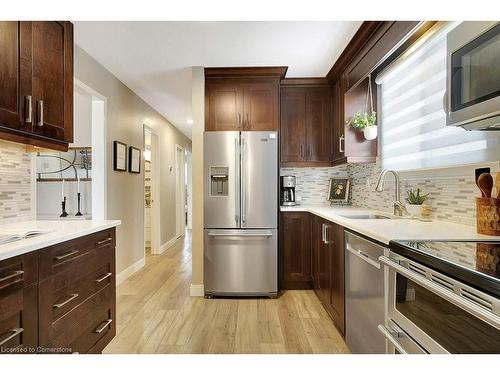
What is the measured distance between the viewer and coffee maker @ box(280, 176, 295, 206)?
3.49 meters

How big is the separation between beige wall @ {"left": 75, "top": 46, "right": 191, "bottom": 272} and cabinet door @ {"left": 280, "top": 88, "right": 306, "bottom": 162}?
201 cm

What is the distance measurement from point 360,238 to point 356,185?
178cm

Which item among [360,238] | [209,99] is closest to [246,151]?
[209,99]

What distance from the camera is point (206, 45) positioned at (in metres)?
2.66

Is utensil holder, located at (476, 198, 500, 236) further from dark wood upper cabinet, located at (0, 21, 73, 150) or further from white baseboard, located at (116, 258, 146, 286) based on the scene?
white baseboard, located at (116, 258, 146, 286)

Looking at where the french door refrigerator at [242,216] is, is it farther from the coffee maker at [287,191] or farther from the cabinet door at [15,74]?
the cabinet door at [15,74]

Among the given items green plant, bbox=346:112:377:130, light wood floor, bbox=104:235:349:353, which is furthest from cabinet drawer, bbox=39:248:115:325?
green plant, bbox=346:112:377:130

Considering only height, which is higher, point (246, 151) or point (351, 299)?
point (246, 151)

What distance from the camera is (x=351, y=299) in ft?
6.32

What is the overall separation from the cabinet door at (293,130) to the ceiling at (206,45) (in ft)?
1.16

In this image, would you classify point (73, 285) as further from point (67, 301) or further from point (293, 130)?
point (293, 130)

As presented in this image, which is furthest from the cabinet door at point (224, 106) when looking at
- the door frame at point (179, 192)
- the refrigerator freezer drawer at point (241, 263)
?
the door frame at point (179, 192)
